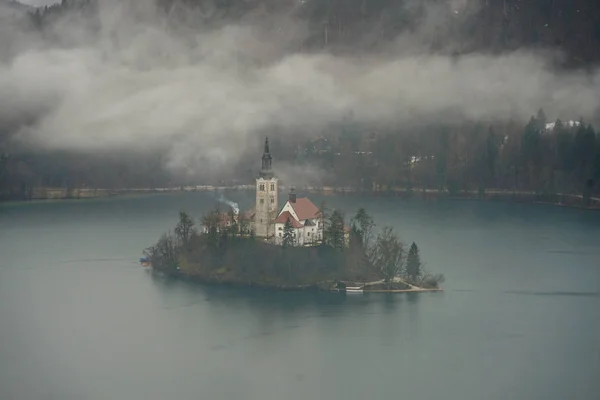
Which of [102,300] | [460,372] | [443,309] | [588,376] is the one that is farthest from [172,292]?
[588,376]

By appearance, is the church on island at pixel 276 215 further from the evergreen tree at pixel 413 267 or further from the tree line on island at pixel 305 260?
the evergreen tree at pixel 413 267

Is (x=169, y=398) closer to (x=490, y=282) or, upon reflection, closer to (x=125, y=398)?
(x=125, y=398)

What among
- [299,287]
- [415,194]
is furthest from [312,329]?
[415,194]

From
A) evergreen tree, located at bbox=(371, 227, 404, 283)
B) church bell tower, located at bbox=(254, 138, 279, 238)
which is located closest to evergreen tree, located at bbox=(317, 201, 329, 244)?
church bell tower, located at bbox=(254, 138, 279, 238)

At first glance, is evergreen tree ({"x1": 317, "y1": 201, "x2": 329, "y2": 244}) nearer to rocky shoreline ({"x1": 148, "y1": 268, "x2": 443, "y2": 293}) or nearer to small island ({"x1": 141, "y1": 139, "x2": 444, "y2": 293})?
small island ({"x1": 141, "y1": 139, "x2": 444, "y2": 293})

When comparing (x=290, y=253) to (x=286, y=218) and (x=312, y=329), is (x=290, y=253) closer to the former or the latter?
(x=286, y=218)

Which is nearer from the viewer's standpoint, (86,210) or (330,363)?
(330,363)
